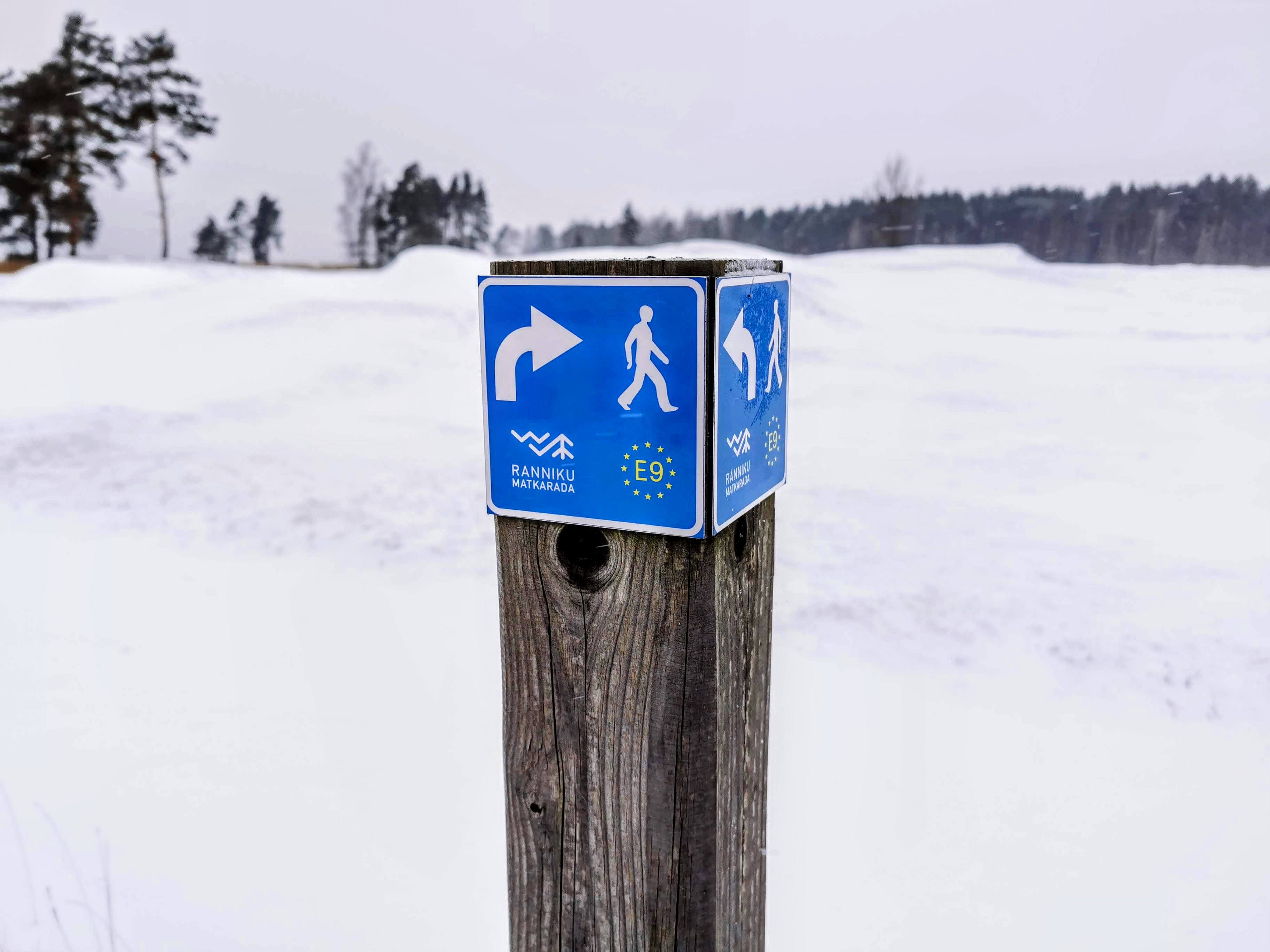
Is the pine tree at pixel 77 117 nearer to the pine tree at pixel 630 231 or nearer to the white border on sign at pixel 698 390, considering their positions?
the pine tree at pixel 630 231

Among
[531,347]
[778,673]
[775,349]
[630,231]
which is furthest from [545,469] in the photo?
[630,231]

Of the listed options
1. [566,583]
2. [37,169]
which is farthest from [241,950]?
[37,169]

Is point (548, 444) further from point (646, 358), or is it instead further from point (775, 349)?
point (775, 349)

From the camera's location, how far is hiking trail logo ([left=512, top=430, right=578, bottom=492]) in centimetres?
93

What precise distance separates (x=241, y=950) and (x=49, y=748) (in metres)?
1.26

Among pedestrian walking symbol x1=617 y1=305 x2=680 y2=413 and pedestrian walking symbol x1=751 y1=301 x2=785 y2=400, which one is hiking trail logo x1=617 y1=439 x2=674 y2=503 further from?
pedestrian walking symbol x1=751 y1=301 x2=785 y2=400

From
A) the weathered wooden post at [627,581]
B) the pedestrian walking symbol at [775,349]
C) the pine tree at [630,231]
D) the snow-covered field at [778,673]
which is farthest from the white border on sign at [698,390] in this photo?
the pine tree at [630,231]

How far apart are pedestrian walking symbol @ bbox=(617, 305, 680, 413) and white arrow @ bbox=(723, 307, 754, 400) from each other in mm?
72

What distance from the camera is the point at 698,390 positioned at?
84cm

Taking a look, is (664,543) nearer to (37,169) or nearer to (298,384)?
(298,384)

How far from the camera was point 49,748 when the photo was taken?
9.05ft

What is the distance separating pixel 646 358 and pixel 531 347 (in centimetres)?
14

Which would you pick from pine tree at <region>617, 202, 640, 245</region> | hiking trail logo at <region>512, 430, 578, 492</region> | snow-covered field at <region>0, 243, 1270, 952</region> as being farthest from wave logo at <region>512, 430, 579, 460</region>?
pine tree at <region>617, 202, 640, 245</region>

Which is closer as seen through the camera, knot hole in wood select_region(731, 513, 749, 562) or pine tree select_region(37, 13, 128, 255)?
knot hole in wood select_region(731, 513, 749, 562)
